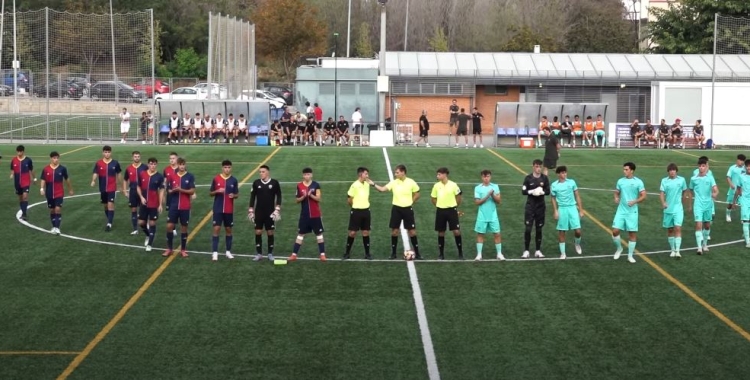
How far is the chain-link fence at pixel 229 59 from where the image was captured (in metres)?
53.7

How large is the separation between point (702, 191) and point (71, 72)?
127 ft

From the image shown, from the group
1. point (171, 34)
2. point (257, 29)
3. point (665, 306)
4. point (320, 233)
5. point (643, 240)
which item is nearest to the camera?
point (665, 306)

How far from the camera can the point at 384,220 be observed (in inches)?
1077

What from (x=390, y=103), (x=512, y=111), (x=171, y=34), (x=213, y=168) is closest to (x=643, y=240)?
(x=213, y=168)

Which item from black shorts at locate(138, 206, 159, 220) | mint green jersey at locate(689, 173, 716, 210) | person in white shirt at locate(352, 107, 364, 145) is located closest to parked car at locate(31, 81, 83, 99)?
person in white shirt at locate(352, 107, 364, 145)

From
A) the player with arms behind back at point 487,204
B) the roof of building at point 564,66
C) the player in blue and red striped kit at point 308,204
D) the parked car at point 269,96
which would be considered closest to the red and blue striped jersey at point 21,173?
the player in blue and red striped kit at point 308,204

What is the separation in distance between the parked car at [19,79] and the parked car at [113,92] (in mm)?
3183

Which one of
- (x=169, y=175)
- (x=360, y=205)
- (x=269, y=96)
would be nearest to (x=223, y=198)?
(x=169, y=175)

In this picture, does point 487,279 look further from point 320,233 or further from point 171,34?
point 171,34

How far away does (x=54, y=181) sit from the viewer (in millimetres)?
25141

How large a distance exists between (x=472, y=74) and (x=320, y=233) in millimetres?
40247

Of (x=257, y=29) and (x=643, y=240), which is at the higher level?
(x=257, y=29)

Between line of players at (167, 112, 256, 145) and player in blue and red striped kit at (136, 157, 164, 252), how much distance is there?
27157mm

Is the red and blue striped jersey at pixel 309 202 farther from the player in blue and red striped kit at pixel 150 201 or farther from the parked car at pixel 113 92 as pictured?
the parked car at pixel 113 92
